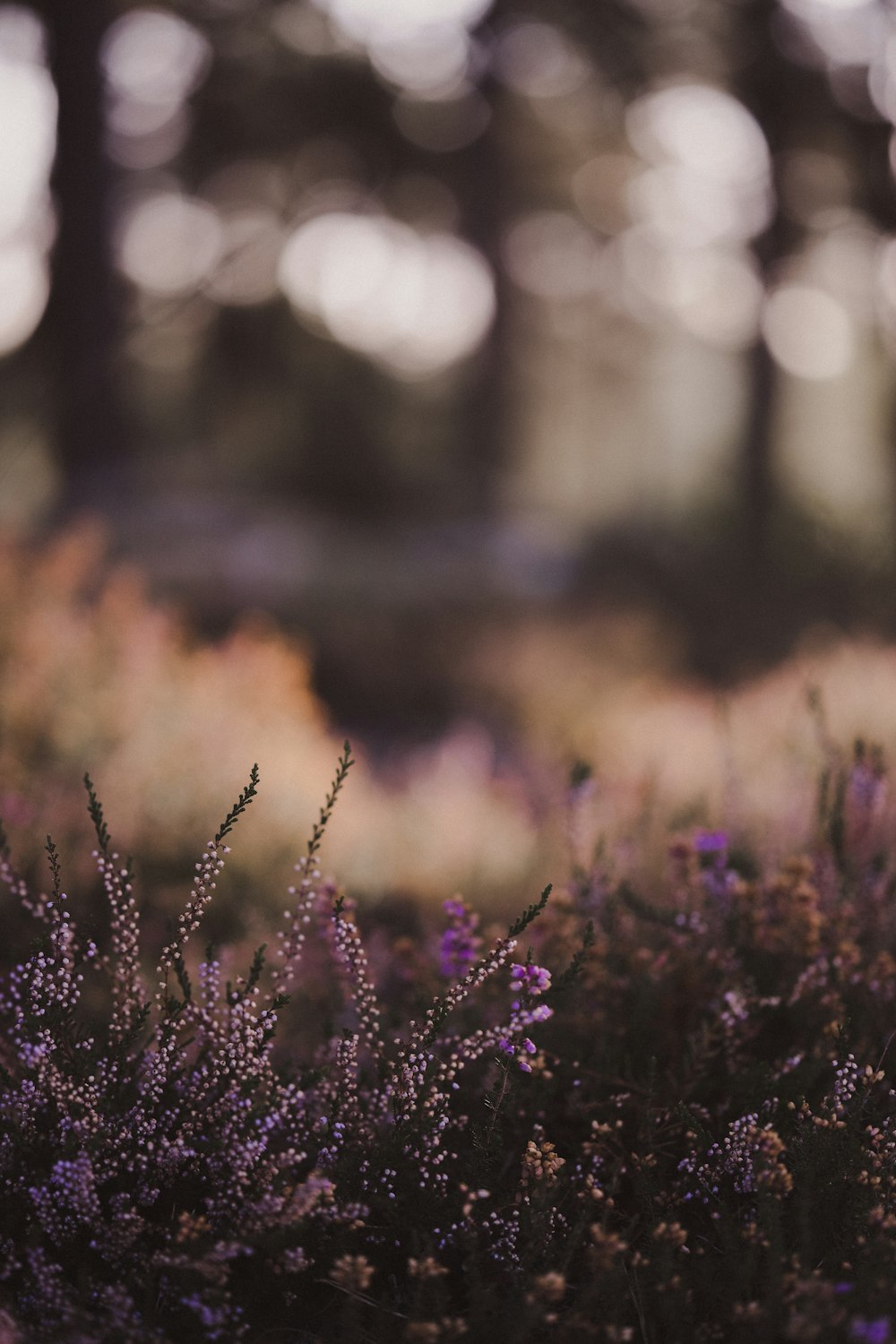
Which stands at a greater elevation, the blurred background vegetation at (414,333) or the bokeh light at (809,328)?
the bokeh light at (809,328)

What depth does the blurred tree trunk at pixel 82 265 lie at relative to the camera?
8.55 metres

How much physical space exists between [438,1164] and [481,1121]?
7.0 inches

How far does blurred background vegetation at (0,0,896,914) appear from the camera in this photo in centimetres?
866

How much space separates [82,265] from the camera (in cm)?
955

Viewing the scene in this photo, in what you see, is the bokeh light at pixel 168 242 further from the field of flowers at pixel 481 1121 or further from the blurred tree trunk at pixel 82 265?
the field of flowers at pixel 481 1121

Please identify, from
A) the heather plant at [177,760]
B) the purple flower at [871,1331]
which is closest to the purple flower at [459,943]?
the purple flower at [871,1331]

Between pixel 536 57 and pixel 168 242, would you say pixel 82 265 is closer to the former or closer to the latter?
pixel 168 242

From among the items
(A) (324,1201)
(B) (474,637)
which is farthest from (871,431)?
(A) (324,1201)

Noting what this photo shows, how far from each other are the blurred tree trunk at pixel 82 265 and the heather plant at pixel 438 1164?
737 centimetres

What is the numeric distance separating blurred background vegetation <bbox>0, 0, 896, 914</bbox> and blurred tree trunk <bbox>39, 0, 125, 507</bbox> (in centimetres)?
A: 3

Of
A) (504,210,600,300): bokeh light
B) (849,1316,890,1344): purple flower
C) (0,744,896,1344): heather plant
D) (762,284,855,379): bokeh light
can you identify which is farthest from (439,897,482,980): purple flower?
(504,210,600,300): bokeh light

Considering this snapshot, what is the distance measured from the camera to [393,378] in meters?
17.4

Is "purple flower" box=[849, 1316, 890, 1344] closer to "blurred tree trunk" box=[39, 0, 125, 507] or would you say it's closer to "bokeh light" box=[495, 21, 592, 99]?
"blurred tree trunk" box=[39, 0, 125, 507]

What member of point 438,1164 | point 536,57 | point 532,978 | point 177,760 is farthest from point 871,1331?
Result: point 536,57
